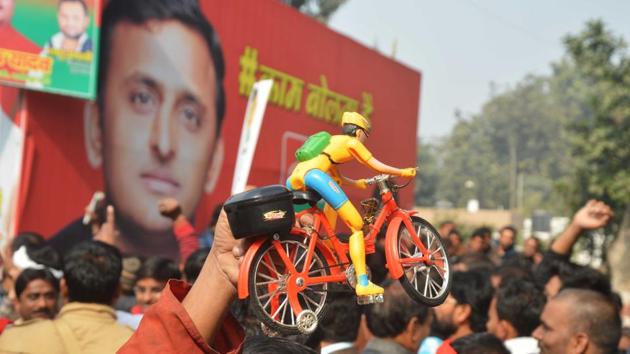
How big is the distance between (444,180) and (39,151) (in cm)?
6191

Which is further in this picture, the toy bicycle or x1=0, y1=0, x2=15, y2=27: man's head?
x1=0, y1=0, x2=15, y2=27: man's head

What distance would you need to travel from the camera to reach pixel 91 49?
9.17 metres

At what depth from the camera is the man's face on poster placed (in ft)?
33.9

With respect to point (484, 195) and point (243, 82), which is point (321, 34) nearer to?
point (243, 82)

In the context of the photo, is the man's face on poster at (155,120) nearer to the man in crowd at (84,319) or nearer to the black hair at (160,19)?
the black hair at (160,19)

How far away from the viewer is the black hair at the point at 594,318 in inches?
138

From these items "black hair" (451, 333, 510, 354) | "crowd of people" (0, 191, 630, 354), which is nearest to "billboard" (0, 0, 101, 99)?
"crowd of people" (0, 191, 630, 354)

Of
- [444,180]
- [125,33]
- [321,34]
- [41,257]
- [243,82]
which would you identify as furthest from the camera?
[444,180]

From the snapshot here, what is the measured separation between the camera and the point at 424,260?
185 centimetres

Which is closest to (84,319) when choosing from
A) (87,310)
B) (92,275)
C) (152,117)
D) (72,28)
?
(87,310)

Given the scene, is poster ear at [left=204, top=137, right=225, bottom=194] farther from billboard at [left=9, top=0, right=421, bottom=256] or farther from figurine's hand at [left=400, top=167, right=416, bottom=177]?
figurine's hand at [left=400, top=167, right=416, bottom=177]

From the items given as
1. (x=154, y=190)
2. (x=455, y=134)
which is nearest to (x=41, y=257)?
(x=154, y=190)

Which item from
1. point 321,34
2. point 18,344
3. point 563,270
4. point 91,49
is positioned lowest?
point 18,344

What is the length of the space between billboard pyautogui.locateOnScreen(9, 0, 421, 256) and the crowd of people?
11.6 ft
